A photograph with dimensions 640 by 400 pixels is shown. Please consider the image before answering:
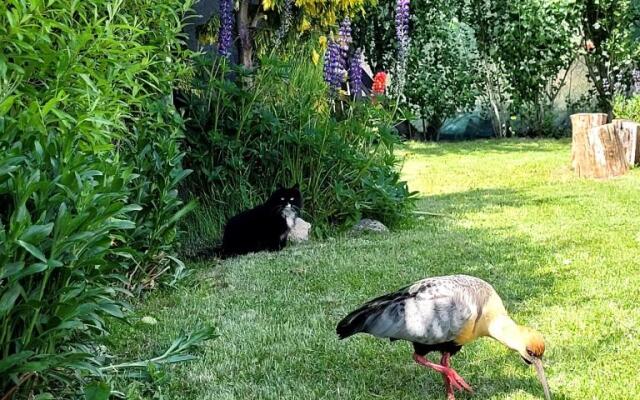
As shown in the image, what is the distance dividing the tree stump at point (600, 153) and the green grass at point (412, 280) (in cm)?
145

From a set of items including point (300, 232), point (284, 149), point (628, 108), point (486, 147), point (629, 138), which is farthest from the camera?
point (486, 147)

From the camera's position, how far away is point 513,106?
15.1 meters

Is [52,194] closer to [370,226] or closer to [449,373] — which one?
[449,373]

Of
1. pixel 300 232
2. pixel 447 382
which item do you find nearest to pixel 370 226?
pixel 300 232

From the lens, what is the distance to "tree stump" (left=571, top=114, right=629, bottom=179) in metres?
9.86

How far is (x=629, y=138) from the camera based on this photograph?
10.3 m

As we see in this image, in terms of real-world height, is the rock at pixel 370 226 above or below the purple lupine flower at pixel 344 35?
below

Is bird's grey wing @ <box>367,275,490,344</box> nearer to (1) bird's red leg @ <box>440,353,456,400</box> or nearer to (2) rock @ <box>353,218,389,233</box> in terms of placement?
(1) bird's red leg @ <box>440,353,456,400</box>

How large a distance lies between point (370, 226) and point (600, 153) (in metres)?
4.25

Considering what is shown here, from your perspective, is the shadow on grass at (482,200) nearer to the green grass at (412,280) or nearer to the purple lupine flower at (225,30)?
the green grass at (412,280)

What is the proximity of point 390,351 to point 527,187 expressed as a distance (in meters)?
6.24

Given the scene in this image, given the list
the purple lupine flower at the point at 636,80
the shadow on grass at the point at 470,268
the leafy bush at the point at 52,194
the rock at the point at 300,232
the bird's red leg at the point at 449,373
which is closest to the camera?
the leafy bush at the point at 52,194

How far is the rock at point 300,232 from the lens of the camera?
6.70 m

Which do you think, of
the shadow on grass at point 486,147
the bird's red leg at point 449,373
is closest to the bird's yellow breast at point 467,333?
the bird's red leg at point 449,373
